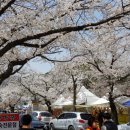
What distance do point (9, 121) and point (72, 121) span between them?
16.3m

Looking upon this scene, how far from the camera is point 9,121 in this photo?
394 inches

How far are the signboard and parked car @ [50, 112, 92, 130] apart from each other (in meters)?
15.1

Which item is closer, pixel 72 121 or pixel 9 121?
pixel 9 121

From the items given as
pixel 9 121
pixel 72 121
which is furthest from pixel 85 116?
pixel 9 121

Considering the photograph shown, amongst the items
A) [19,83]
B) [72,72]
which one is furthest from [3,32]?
[19,83]

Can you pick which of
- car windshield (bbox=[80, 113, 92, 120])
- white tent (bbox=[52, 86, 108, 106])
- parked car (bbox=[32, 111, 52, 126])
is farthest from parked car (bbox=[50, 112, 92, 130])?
white tent (bbox=[52, 86, 108, 106])

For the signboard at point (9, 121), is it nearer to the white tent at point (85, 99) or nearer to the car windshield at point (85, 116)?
the car windshield at point (85, 116)

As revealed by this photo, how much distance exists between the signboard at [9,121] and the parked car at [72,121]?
49.5 ft

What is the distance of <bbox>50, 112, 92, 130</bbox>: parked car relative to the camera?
2529cm

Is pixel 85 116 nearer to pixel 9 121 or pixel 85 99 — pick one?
pixel 9 121

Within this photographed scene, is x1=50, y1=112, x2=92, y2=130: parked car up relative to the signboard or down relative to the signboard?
up

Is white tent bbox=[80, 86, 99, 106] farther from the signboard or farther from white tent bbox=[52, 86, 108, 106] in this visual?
the signboard

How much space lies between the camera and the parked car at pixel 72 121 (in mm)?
25286

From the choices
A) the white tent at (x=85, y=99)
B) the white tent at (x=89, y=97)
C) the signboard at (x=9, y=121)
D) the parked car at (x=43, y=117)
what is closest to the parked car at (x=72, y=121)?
the parked car at (x=43, y=117)
